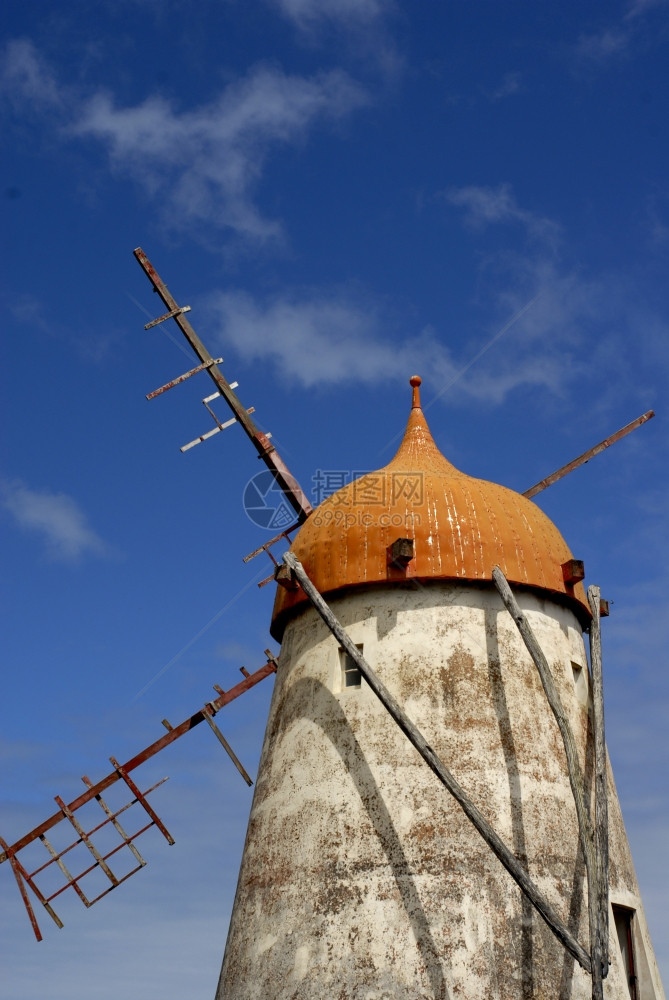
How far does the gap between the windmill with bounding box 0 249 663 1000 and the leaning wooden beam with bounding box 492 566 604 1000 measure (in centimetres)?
2

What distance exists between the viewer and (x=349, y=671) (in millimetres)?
13969

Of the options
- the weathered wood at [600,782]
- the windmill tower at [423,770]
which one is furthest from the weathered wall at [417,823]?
the weathered wood at [600,782]

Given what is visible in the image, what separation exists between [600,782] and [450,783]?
7.40 ft

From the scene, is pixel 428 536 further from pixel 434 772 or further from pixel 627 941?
pixel 627 941

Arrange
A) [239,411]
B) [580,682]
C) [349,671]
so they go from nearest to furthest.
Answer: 1. [349,671]
2. [580,682]
3. [239,411]

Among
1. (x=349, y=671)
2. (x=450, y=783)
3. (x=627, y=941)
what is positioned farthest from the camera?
(x=349, y=671)

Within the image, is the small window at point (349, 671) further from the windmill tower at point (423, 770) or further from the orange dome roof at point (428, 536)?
the orange dome roof at point (428, 536)

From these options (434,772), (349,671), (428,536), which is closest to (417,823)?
(434,772)

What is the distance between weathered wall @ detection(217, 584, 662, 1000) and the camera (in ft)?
38.0

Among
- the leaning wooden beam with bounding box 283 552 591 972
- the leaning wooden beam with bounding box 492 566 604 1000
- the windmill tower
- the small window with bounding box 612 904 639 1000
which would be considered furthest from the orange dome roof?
the small window with bounding box 612 904 639 1000

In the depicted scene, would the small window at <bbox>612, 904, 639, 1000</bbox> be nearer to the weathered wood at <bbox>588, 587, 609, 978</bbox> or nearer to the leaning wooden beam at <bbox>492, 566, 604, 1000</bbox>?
the weathered wood at <bbox>588, 587, 609, 978</bbox>

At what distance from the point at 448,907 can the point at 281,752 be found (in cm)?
327

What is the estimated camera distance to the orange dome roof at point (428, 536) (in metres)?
14.1

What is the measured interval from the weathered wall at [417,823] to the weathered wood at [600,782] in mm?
311
